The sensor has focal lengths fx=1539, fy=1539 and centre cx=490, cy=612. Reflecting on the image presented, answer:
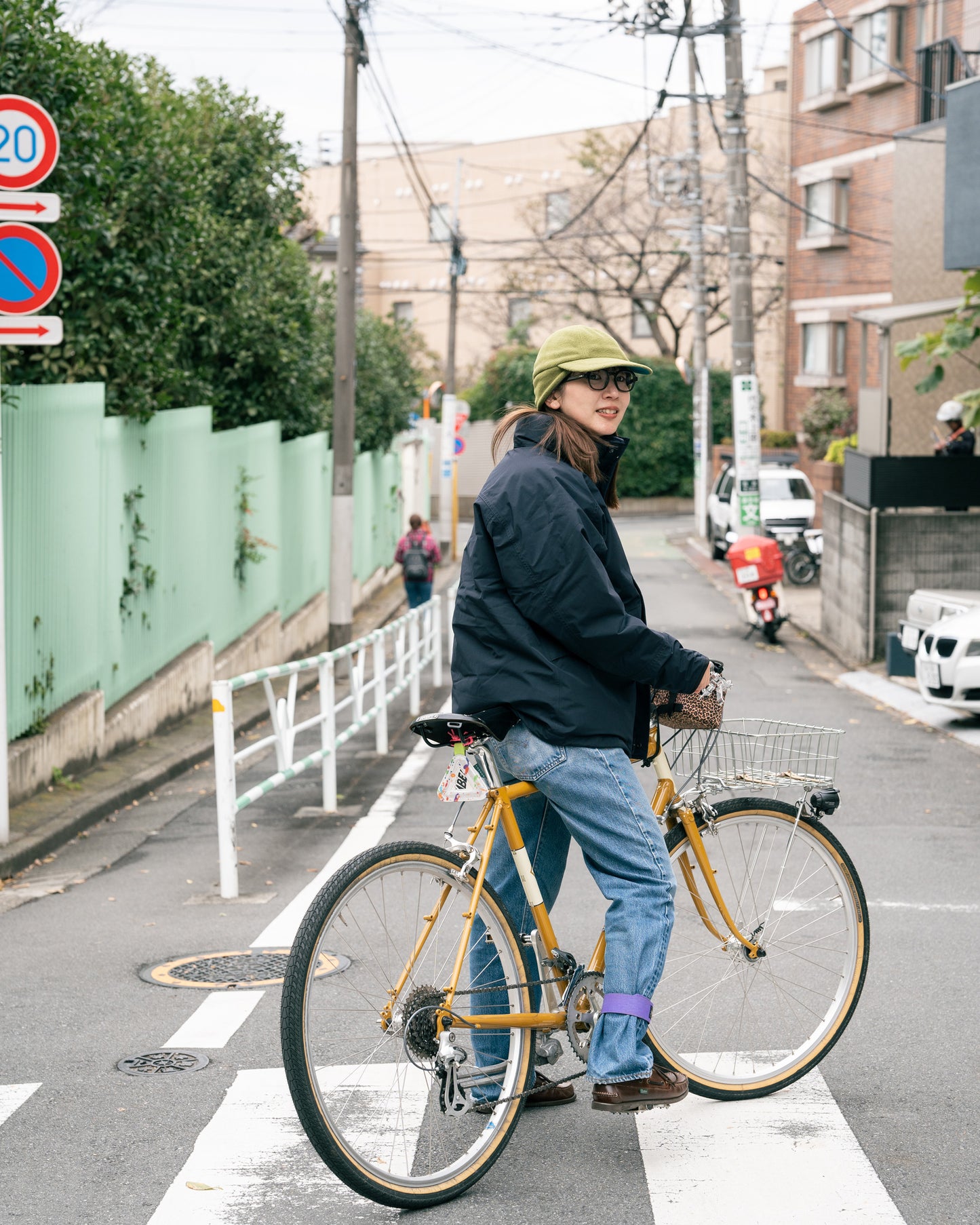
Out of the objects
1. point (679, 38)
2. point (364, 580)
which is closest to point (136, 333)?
point (679, 38)

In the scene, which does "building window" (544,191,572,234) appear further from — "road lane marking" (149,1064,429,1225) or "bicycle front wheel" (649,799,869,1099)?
Result: "road lane marking" (149,1064,429,1225)

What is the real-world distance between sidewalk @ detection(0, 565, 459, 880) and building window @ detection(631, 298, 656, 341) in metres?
38.8

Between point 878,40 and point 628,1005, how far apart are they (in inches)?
1398

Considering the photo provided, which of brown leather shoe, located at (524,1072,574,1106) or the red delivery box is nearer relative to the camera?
brown leather shoe, located at (524,1072,574,1106)

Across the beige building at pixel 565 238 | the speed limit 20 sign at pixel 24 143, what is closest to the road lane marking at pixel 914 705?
the speed limit 20 sign at pixel 24 143

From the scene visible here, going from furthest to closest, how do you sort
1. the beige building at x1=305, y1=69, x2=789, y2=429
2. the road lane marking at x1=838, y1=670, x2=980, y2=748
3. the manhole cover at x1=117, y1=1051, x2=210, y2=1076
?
1. the beige building at x1=305, y1=69, x2=789, y2=429
2. the road lane marking at x1=838, y1=670, x2=980, y2=748
3. the manhole cover at x1=117, y1=1051, x2=210, y2=1076

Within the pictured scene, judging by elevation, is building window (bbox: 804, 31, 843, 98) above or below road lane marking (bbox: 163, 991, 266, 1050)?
above

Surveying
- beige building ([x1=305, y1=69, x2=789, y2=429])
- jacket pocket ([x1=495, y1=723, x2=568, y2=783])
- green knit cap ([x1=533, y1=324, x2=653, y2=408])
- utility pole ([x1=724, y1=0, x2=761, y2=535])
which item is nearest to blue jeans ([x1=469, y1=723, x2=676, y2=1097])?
jacket pocket ([x1=495, y1=723, x2=568, y2=783])

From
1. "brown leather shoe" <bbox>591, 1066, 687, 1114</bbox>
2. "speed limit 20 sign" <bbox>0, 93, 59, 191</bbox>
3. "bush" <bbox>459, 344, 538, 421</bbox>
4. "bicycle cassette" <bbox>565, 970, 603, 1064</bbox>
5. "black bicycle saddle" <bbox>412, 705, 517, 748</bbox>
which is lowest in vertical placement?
"brown leather shoe" <bbox>591, 1066, 687, 1114</bbox>

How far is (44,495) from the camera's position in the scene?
999 centimetres

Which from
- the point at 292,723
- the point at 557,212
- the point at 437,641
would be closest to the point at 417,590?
the point at 437,641

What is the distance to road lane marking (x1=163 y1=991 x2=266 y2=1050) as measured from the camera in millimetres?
5027

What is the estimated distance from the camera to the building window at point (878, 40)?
1372 inches

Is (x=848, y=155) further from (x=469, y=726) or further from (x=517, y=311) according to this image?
(x=469, y=726)
